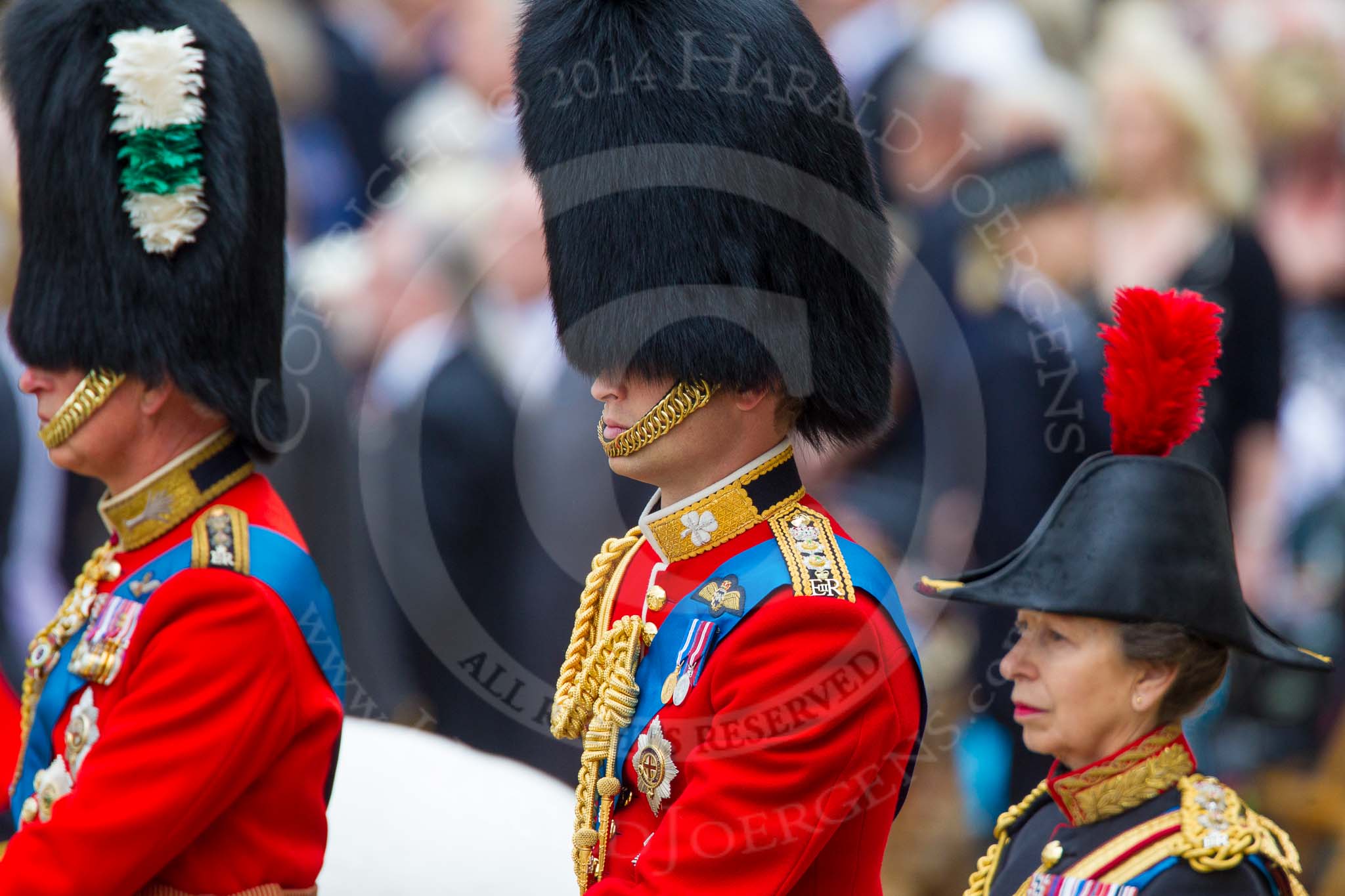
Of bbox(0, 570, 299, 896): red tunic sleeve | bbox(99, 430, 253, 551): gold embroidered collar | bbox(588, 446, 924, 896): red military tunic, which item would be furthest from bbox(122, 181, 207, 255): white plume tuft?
bbox(588, 446, 924, 896): red military tunic

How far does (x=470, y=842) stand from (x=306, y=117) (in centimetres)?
335

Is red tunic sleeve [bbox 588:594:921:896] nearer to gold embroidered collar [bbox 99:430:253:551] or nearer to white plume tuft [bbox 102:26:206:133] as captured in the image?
gold embroidered collar [bbox 99:430:253:551]

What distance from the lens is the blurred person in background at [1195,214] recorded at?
14.5ft

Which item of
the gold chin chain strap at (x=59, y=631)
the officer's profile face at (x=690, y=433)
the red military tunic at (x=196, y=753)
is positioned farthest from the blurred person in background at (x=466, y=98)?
the officer's profile face at (x=690, y=433)

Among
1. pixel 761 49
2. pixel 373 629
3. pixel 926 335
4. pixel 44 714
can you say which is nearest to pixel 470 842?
pixel 44 714

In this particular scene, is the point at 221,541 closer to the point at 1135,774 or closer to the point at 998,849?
A: the point at 998,849

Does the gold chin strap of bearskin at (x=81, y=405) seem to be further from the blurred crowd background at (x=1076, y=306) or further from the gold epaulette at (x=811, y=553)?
the blurred crowd background at (x=1076, y=306)

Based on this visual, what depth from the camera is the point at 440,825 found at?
3287mm

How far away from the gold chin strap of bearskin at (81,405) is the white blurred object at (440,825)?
3.29 feet

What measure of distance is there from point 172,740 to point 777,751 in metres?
1.05

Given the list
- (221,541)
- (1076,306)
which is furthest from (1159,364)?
(1076,306)

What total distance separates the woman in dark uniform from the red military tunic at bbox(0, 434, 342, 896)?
109cm

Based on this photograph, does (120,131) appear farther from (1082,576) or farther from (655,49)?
(1082,576)

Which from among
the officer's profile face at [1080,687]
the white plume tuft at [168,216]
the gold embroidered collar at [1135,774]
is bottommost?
the gold embroidered collar at [1135,774]
